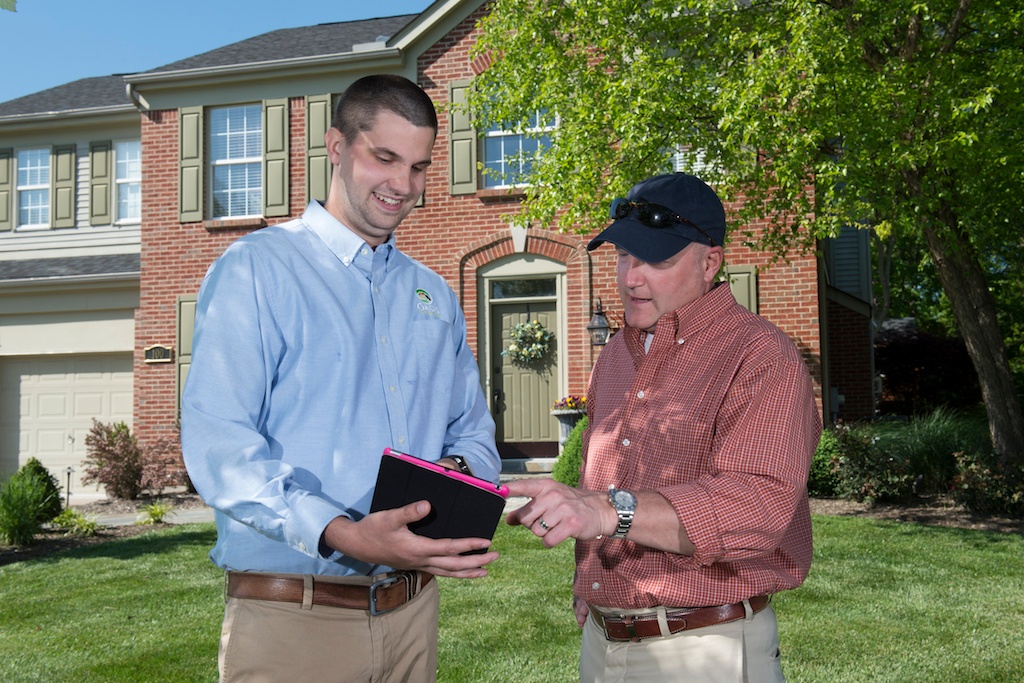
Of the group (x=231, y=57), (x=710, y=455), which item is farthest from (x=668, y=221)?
(x=231, y=57)

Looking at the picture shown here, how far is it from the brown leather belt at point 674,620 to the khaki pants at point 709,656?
0.02m

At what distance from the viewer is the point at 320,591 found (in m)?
2.25

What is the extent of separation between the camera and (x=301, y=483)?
220 centimetres

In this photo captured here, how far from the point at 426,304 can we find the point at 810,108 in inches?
294

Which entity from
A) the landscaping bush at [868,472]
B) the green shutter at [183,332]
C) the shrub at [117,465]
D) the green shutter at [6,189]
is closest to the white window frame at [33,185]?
the green shutter at [6,189]

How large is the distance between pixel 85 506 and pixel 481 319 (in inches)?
256

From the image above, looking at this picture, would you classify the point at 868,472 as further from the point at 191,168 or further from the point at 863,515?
the point at 191,168

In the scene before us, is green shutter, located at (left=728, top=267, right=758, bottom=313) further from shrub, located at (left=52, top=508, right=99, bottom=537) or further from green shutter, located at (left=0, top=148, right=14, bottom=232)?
green shutter, located at (left=0, top=148, right=14, bottom=232)

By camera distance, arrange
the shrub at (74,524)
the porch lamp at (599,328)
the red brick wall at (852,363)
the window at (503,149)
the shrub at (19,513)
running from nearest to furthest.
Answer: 1. the shrub at (19,513)
2. the shrub at (74,524)
3. the porch lamp at (599,328)
4. the window at (503,149)
5. the red brick wall at (852,363)

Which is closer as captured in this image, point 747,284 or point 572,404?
point 572,404

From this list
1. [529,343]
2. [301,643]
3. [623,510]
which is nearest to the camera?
[623,510]

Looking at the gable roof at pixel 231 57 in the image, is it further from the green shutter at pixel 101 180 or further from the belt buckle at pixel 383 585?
the belt buckle at pixel 383 585

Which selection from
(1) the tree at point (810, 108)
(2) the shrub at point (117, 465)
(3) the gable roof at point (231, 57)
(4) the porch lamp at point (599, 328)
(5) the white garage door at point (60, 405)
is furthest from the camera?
(5) the white garage door at point (60, 405)

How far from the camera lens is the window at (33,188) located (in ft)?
56.7
